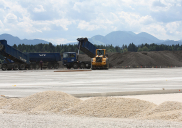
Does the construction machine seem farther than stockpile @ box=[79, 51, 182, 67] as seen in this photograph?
No

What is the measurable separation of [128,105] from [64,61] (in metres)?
38.5

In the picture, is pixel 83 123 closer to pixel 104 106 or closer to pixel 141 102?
pixel 104 106

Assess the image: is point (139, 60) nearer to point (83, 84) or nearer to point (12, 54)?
point (12, 54)

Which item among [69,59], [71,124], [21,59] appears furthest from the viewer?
[69,59]

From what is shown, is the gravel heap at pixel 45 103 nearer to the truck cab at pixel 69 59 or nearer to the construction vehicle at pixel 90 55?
the construction vehicle at pixel 90 55

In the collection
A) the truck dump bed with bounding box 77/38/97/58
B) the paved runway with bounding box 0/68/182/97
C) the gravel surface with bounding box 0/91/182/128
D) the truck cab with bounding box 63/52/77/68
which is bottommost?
the gravel surface with bounding box 0/91/182/128

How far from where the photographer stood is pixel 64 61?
148ft

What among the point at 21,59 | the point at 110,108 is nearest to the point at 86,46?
the point at 21,59

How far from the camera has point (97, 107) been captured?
24.0 feet

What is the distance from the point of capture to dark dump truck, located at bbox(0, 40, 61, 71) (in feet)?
133

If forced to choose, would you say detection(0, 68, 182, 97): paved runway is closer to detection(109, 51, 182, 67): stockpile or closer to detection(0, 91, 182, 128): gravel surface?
detection(0, 91, 182, 128): gravel surface

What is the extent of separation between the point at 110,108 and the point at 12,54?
37.6m

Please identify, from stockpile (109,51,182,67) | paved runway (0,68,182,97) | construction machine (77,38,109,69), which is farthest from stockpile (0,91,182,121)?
stockpile (109,51,182,67)

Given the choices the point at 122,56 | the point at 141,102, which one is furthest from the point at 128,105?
the point at 122,56
